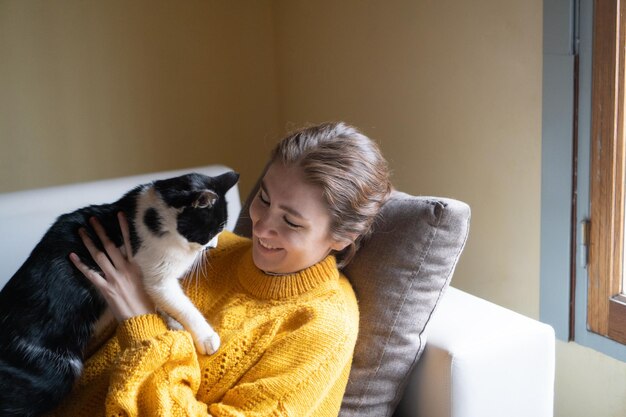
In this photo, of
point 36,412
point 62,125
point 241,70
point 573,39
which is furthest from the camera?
point 241,70

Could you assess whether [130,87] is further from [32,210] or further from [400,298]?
[400,298]

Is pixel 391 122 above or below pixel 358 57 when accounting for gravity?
below

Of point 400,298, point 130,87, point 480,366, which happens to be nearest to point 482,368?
point 480,366

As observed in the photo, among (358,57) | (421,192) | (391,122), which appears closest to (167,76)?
(358,57)

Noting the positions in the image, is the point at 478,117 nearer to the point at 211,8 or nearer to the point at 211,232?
the point at 211,232

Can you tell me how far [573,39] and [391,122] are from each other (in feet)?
2.55

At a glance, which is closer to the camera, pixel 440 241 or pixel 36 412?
pixel 36 412

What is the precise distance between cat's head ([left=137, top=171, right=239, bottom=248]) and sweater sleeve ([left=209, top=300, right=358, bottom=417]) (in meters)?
0.29

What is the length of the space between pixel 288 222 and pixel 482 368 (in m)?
0.49

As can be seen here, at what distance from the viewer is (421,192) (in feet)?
7.82

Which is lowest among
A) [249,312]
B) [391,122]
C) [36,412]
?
[36,412]

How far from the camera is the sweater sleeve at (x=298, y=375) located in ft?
4.48

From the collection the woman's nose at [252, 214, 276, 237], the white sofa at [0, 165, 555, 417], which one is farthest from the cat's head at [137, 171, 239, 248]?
the white sofa at [0, 165, 555, 417]

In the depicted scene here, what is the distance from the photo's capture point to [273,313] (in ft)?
5.07
